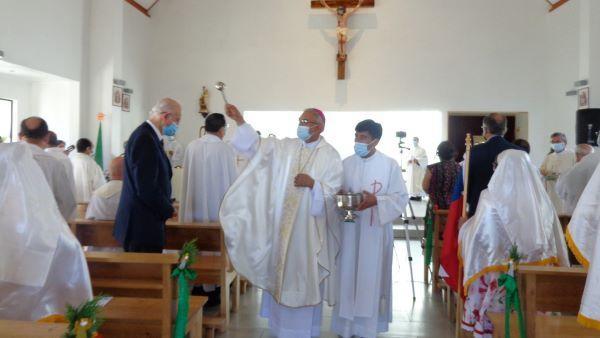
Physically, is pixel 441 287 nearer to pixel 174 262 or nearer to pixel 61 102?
pixel 174 262

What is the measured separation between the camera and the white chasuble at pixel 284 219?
3.76m

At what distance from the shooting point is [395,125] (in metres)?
12.6

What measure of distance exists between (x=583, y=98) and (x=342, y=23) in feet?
16.4

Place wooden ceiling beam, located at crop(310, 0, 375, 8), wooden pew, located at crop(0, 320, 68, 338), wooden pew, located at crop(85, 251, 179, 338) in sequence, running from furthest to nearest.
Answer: wooden ceiling beam, located at crop(310, 0, 375, 8), wooden pew, located at crop(85, 251, 179, 338), wooden pew, located at crop(0, 320, 68, 338)

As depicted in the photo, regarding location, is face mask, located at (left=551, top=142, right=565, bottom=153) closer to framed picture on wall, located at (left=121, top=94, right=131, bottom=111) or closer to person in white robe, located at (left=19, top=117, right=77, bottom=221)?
person in white robe, located at (left=19, top=117, right=77, bottom=221)

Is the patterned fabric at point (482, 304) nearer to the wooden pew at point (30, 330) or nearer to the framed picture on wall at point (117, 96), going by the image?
the wooden pew at point (30, 330)

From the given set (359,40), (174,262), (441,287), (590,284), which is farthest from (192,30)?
(590,284)

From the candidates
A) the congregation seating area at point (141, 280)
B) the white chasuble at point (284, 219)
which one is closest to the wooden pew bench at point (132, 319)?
the congregation seating area at point (141, 280)

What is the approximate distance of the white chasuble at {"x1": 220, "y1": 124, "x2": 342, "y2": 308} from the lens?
3758mm

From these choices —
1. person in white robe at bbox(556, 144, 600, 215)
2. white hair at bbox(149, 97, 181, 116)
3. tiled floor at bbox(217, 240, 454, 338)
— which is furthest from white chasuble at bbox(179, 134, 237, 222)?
person in white robe at bbox(556, 144, 600, 215)

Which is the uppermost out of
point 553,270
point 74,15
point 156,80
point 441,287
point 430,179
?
point 74,15

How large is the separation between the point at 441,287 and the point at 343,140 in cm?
744

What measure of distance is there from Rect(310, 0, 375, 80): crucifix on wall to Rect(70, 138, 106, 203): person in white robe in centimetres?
578

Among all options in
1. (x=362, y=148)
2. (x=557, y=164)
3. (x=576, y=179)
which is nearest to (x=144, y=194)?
(x=362, y=148)
